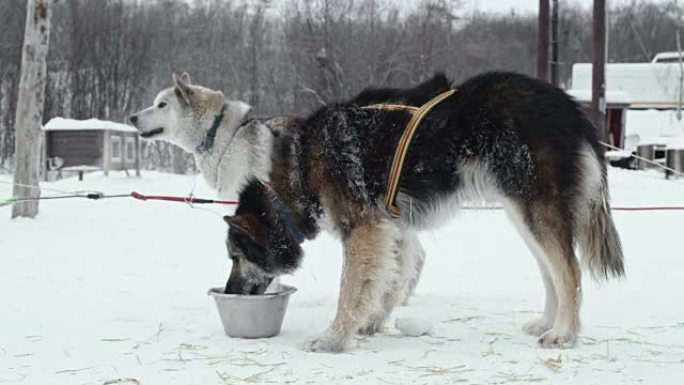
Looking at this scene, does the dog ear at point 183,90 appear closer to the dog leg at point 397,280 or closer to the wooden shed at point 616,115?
the dog leg at point 397,280

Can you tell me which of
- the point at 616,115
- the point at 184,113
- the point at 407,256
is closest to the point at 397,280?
the point at 407,256

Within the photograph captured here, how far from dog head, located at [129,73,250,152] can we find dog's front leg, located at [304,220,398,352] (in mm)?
1435

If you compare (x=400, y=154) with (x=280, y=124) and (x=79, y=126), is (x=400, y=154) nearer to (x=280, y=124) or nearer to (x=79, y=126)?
(x=280, y=124)

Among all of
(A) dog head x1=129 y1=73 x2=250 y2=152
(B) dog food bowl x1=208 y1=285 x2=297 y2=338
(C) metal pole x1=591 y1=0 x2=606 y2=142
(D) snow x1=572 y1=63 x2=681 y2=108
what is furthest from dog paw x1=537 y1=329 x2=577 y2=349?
(D) snow x1=572 y1=63 x2=681 y2=108

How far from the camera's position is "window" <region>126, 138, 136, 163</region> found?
795 inches

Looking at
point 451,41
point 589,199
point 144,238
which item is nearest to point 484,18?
point 451,41

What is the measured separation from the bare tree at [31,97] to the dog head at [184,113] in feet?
19.6

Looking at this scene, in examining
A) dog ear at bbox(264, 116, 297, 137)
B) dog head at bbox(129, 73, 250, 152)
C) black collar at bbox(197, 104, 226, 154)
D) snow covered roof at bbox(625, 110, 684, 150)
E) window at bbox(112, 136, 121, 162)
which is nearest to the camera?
dog ear at bbox(264, 116, 297, 137)

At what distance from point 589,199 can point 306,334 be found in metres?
2.00

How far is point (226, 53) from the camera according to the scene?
3584 centimetres

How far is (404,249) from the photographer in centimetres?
514

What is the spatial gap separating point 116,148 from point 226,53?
1711 centimetres

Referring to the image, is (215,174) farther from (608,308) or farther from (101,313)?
(608,308)

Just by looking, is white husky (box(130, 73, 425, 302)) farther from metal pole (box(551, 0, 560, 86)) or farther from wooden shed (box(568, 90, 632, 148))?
wooden shed (box(568, 90, 632, 148))
